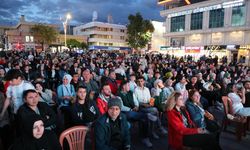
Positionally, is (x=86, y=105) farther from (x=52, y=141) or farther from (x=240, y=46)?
(x=240, y=46)

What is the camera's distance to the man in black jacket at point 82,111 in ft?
13.0

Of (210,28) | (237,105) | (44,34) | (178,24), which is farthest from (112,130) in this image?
(44,34)

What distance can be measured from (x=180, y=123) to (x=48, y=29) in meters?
53.6

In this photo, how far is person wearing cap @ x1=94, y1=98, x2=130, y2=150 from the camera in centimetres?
310

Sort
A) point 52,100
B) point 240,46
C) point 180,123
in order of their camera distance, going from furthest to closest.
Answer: point 240,46
point 52,100
point 180,123

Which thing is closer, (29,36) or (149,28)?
(149,28)

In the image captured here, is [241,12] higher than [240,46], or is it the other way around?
[241,12]

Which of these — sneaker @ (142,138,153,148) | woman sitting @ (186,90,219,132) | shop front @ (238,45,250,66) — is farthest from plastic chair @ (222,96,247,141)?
shop front @ (238,45,250,66)

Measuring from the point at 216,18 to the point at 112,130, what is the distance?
43667mm

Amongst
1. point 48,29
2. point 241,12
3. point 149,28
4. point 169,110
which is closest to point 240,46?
point 241,12

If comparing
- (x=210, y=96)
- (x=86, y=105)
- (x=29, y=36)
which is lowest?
(x=210, y=96)

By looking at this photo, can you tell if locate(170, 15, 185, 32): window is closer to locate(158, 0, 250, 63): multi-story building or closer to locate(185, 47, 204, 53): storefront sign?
locate(158, 0, 250, 63): multi-story building

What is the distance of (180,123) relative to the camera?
3.61 metres

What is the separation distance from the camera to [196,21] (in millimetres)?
45375
